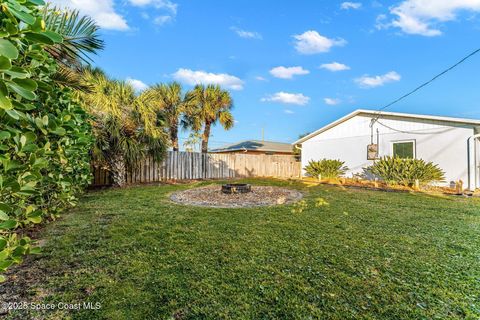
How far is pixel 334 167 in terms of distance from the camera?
38.1ft

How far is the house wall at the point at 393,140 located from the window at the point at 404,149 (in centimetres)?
15

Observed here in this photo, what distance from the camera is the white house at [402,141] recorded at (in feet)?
26.9

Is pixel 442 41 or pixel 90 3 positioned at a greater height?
pixel 442 41

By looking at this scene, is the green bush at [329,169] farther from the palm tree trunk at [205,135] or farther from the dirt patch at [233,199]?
the palm tree trunk at [205,135]

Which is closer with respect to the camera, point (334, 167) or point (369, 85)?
point (334, 167)

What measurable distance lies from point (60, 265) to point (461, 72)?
1128cm

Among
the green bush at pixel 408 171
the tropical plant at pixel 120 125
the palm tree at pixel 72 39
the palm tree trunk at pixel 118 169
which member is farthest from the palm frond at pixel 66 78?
the green bush at pixel 408 171

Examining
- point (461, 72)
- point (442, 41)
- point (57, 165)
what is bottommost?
point (57, 165)

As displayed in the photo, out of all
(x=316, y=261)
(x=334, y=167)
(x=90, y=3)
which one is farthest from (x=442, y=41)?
(x=90, y=3)

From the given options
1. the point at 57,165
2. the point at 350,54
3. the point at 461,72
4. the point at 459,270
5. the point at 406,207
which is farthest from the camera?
the point at 350,54

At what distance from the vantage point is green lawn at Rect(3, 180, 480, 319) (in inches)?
71.0

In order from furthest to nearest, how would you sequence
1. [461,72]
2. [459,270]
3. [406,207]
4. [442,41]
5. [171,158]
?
[171,158] < [442,41] < [461,72] < [406,207] < [459,270]

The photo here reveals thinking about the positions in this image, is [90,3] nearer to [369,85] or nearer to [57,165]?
[57,165]

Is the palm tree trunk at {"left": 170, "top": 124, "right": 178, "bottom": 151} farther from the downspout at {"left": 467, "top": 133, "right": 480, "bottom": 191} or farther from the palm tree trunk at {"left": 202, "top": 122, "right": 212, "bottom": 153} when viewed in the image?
the downspout at {"left": 467, "top": 133, "right": 480, "bottom": 191}
